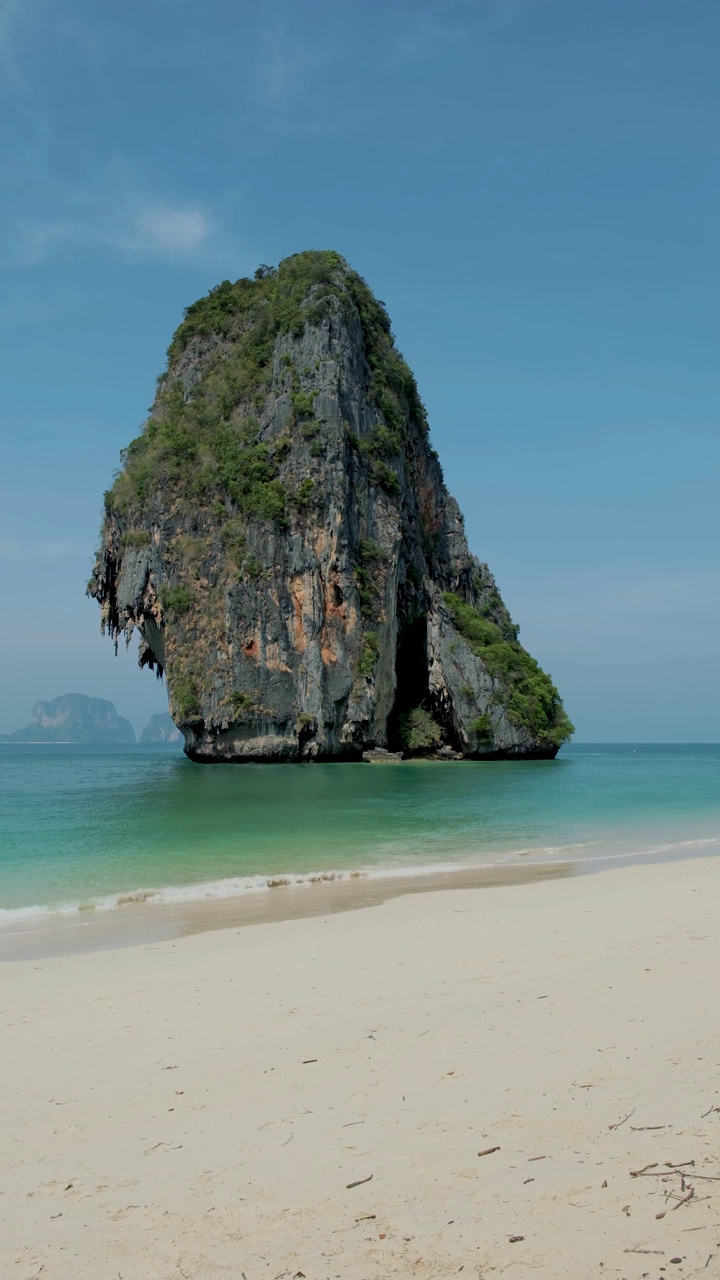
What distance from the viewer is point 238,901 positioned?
9.77 metres

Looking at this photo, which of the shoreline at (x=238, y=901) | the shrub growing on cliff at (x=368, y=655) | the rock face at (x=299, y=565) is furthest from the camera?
the shrub growing on cliff at (x=368, y=655)

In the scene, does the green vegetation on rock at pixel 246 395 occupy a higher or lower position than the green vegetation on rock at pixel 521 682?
higher

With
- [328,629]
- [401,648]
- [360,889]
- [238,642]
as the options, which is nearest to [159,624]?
[238,642]

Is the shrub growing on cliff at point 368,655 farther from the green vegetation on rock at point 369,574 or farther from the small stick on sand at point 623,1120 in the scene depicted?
the small stick on sand at point 623,1120

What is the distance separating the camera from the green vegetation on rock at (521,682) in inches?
1902

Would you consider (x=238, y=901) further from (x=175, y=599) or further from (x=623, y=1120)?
(x=175, y=599)

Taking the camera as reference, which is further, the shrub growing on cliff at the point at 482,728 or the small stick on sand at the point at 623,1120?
the shrub growing on cliff at the point at 482,728

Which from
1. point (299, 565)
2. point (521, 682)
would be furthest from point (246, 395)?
point (521, 682)

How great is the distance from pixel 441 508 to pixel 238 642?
996 inches

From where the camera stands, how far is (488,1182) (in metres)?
2.96

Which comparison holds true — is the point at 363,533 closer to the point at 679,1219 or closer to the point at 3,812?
the point at 3,812

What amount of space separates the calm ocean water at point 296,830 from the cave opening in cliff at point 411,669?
20.5 metres

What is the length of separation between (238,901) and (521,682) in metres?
41.0

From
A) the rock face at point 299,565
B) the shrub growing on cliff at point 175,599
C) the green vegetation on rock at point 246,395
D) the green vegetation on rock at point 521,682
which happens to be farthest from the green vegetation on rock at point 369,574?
the shrub growing on cliff at point 175,599
